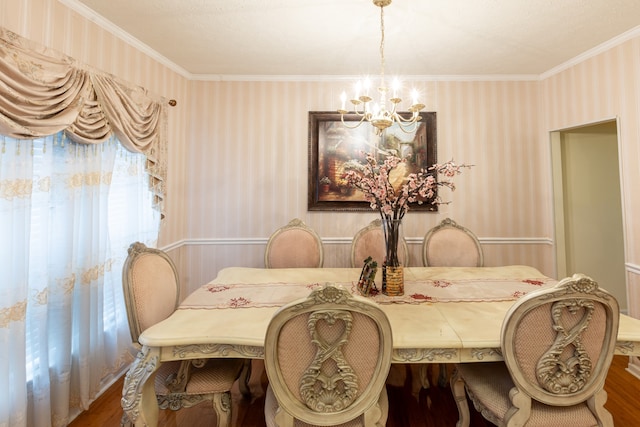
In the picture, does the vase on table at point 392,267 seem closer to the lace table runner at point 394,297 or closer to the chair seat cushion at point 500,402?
the lace table runner at point 394,297

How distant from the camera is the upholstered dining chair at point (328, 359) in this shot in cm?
101

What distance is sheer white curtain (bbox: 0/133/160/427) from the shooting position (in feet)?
4.69

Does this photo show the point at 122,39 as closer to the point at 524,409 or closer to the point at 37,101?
the point at 37,101

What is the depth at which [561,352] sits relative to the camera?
1.11m

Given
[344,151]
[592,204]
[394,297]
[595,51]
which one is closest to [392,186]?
[394,297]

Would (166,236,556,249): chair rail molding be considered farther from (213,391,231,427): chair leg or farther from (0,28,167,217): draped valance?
(213,391,231,427): chair leg

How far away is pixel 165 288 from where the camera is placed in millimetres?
1611

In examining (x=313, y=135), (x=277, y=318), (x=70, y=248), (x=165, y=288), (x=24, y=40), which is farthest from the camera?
(x=313, y=135)

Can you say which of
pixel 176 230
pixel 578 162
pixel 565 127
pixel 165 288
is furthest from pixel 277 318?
pixel 578 162

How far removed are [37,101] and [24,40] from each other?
30 cm

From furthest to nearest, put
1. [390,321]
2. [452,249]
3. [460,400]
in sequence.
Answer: [452,249] < [460,400] < [390,321]

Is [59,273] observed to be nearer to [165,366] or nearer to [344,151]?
[165,366]

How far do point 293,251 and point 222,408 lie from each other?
1.30 metres

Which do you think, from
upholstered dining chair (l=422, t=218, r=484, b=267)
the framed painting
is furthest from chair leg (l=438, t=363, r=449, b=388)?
the framed painting
